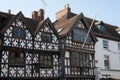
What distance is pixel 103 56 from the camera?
32.1 metres

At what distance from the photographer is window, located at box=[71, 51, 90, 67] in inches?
1093

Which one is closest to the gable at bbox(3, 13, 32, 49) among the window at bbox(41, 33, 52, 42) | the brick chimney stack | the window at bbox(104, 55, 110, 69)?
the window at bbox(41, 33, 52, 42)

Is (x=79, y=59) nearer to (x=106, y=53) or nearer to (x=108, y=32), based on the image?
(x=106, y=53)

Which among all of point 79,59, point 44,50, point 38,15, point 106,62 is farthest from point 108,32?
point 44,50

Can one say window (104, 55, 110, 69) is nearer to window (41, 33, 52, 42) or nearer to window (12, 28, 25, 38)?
window (41, 33, 52, 42)

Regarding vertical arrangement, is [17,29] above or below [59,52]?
above

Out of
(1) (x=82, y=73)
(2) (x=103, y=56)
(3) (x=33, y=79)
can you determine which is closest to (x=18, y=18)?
(3) (x=33, y=79)

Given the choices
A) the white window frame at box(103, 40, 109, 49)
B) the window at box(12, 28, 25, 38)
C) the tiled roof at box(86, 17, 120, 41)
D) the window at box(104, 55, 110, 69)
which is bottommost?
the window at box(104, 55, 110, 69)

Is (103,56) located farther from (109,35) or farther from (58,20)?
(58,20)

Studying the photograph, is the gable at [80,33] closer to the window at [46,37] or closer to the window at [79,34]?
the window at [79,34]

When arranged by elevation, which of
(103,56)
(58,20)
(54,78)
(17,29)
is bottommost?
(54,78)

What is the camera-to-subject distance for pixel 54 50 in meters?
26.5

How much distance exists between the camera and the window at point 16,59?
23.3m

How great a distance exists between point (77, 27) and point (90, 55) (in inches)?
145
